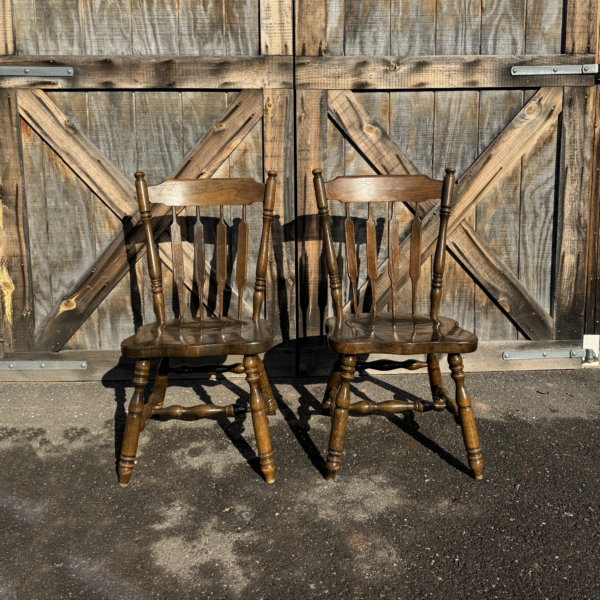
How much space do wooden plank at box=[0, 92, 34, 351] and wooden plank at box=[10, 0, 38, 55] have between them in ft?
0.80

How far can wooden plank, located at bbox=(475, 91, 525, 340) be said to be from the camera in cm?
323

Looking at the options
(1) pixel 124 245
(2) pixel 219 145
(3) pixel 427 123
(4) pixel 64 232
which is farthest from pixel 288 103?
(4) pixel 64 232

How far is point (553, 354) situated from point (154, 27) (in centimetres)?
283

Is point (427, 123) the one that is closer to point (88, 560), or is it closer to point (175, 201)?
point (175, 201)

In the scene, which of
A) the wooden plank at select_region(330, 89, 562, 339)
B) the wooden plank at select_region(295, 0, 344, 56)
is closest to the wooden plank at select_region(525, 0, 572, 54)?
the wooden plank at select_region(330, 89, 562, 339)

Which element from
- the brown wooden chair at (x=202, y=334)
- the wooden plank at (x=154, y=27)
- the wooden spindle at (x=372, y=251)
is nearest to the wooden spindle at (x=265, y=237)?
the brown wooden chair at (x=202, y=334)

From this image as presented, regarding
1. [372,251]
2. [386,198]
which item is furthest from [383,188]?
[372,251]

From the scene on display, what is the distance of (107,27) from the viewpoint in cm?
310

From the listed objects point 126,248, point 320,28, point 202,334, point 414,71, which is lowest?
point 202,334

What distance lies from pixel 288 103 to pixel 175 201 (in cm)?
97

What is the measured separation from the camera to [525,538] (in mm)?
1962

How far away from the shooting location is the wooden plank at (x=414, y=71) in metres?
3.14

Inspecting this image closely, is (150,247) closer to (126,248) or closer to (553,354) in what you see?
(126,248)

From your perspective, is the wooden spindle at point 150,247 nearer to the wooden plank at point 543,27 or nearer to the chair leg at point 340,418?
the chair leg at point 340,418
